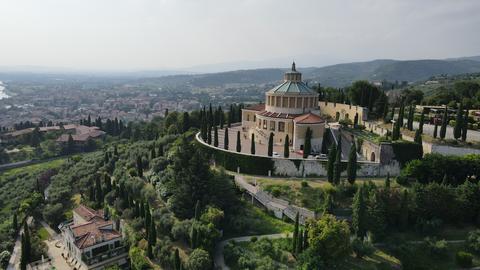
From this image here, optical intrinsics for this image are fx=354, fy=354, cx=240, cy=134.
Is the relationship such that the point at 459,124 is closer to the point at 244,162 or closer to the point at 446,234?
the point at 446,234

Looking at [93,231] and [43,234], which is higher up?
[93,231]

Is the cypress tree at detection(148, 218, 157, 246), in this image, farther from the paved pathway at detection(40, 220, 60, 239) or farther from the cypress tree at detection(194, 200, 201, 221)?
the paved pathway at detection(40, 220, 60, 239)

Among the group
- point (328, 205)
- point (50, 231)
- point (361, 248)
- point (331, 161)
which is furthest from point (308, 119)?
point (50, 231)

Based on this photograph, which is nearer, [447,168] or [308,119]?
[447,168]

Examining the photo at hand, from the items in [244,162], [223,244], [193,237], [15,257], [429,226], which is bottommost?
[15,257]

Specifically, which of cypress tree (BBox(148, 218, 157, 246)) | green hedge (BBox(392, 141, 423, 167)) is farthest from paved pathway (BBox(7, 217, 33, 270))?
green hedge (BBox(392, 141, 423, 167))
